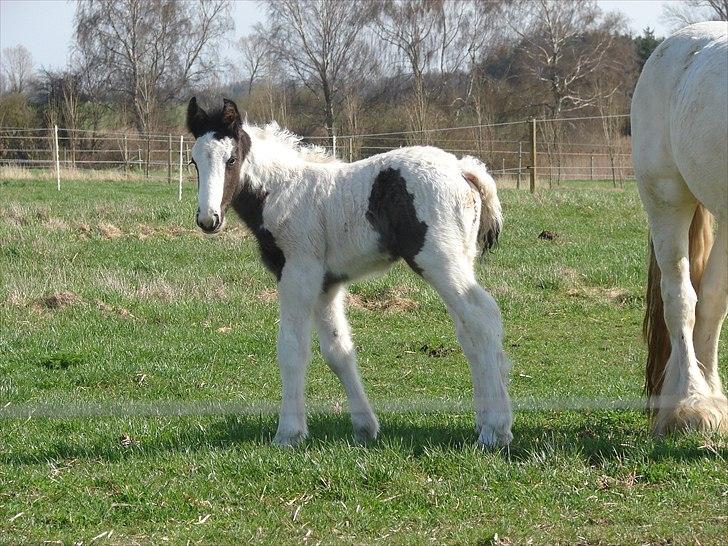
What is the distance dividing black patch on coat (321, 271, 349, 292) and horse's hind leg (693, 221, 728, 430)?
2.33 m

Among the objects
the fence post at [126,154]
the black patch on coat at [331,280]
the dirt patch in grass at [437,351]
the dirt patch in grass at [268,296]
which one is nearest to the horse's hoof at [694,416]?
the black patch on coat at [331,280]

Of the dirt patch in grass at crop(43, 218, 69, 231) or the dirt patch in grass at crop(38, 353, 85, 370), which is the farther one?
the dirt patch in grass at crop(43, 218, 69, 231)

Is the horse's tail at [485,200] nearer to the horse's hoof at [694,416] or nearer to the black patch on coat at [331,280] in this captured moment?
the black patch on coat at [331,280]

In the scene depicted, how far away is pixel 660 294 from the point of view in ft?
20.4

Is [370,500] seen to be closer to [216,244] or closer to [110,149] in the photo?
[216,244]

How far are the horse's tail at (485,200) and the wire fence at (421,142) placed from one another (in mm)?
22209

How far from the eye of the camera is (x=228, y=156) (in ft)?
19.8

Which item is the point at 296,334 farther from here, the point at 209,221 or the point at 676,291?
the point at 676,291

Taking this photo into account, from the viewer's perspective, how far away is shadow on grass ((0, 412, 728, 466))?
5250mm

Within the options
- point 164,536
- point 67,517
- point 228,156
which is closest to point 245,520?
point 164,536

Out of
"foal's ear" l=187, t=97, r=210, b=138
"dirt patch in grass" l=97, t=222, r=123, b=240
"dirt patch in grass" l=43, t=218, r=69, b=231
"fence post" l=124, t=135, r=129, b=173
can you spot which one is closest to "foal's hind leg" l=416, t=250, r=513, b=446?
"foal's ear" l=187, t=97, r=210, b=138

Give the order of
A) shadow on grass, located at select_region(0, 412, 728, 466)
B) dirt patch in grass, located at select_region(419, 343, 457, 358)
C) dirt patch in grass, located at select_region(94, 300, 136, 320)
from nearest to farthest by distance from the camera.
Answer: shadow on grass, located at select_region(0, 412, 728, 466), dirt patch in grass, located at select_region(419, 343, 457, 358), dirt patch in grass, located at select_region(94, 300, 136, 320)

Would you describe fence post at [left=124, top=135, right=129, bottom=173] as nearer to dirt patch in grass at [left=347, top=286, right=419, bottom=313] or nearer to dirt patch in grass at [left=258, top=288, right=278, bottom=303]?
dirt patch in grass at [left=258, top=288, right=278, bottom=303]

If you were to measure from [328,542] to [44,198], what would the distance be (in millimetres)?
21427
